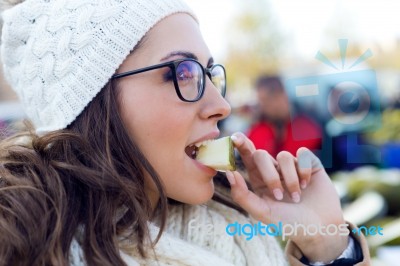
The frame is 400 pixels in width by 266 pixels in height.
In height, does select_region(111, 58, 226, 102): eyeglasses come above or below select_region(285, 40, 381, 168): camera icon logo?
above

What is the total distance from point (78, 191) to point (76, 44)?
0.52 metres

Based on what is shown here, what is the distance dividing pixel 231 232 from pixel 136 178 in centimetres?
53

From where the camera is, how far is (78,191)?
154 centimetres

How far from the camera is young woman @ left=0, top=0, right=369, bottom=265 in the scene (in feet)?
4.87

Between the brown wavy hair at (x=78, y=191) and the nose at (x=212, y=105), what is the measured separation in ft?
0.93

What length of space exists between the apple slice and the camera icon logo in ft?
1.17

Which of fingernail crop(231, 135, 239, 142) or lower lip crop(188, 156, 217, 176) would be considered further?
fingernail crop(231, 135, 239, 142)

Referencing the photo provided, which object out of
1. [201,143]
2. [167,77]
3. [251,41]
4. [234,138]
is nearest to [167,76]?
[167,77]

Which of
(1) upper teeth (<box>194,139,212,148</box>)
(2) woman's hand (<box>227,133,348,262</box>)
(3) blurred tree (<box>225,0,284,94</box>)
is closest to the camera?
(1) upper teeth (<box>194,139,212,148</box>)

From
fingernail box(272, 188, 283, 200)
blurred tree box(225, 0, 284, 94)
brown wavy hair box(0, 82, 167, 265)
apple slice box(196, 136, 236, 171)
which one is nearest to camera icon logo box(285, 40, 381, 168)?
fingernail box(272, 188, 283, 200)

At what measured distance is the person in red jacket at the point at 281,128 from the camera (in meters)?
1.91

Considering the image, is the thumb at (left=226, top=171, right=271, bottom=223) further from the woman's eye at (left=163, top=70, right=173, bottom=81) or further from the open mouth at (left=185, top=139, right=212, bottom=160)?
the woman's eye at (left=163, top=70, right=173, bottom=81)

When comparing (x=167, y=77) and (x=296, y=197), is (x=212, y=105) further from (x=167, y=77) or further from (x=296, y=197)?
(x=296, y=197)

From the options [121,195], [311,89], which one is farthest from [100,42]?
[311,89]
